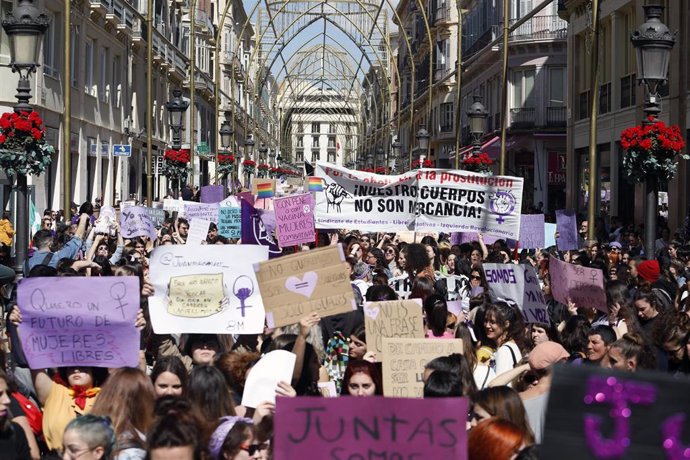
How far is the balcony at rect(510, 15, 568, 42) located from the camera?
47219 mm

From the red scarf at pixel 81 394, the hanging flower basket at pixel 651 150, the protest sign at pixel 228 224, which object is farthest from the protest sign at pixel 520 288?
the protest sign at pixel 228 224

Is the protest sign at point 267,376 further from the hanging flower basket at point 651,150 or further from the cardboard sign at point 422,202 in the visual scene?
the hanging flower basket at point 651,150

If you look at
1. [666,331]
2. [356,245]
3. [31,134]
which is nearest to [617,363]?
[666,331]

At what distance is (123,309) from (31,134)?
27.1ft

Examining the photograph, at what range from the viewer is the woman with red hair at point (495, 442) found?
5336 millimetres

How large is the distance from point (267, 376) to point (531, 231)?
447 inches

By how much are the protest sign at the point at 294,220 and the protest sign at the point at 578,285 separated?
4.73m

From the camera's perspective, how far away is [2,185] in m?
29.0

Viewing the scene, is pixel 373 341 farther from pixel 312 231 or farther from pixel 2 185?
pixel 2 185

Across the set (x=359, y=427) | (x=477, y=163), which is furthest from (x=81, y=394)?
(x=477, y=163)

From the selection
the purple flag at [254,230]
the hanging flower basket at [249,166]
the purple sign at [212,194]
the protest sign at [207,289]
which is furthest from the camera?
the hanging flower basket at [249,166]

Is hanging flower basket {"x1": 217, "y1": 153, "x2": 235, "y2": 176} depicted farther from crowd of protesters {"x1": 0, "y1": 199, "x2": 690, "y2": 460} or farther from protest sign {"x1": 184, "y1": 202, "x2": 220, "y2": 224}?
crowd of protesters {"x1": 0, "y1": 199, "x2": 690, "y2": 460}

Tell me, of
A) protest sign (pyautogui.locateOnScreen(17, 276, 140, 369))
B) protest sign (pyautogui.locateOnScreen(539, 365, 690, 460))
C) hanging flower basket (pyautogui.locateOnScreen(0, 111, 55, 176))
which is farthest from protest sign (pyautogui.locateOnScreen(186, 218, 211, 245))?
protest sign (pyautogui.locateOnScreen(539, 365, 690, 460))

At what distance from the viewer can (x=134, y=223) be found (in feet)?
64.5
